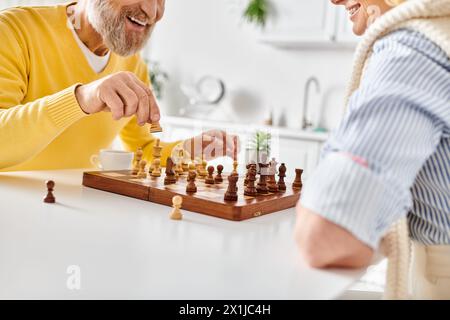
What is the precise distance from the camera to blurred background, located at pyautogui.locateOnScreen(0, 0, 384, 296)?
4.07 metres

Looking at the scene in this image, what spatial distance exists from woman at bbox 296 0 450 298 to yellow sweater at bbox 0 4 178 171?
94 cm

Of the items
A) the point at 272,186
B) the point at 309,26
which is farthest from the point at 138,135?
the point at 309,26

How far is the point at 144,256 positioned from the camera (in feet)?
2.73

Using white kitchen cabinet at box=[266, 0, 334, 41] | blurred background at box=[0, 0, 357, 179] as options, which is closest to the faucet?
blurred background at box=[0, 0, 357, 179]

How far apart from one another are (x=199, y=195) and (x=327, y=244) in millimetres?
494

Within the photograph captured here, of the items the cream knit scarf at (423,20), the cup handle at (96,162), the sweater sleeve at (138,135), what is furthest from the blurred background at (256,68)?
the cream knit scarf at (423,20)

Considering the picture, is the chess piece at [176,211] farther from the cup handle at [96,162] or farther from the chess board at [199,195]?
the cup handle at [96,162]

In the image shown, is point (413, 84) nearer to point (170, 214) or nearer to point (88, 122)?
point (170, 214)

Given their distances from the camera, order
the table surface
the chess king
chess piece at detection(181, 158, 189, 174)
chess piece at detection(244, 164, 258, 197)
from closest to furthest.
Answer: the table surface
chess piece at detection(244, 164, 258, 197)
chess piece at detection(181, 158, 189, 174)
the chess king

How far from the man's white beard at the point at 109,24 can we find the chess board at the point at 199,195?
787 mm

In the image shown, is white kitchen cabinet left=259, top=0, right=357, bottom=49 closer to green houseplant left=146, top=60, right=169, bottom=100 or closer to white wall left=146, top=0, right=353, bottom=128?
white wall left=146, top=0, right=353, bottom=128

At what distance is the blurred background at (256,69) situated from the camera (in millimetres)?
4066

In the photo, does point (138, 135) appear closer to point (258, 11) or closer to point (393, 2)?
point (393, 2)

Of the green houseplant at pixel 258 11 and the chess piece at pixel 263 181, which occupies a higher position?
the green houseplant at pixel 258 11
